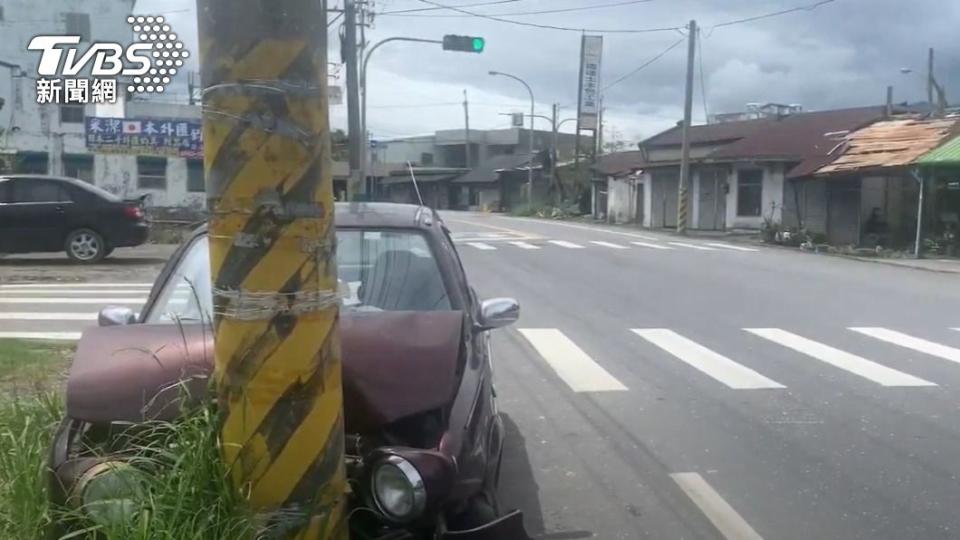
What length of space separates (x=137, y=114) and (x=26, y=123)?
4.74 metres

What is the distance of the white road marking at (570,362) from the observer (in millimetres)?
9375

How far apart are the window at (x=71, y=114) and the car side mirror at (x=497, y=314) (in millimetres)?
37195

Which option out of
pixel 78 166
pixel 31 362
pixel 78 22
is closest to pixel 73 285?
pixel 31 362

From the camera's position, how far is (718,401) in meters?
8.65

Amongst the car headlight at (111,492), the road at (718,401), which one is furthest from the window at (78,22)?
the car headlight at (111,492)

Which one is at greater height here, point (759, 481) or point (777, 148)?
point (777, 148)

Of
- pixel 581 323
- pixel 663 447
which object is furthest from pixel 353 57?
pixel 663 447

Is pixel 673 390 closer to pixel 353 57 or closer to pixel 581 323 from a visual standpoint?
pixel 581 323

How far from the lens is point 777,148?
39969 mm

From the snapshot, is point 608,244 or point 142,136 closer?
point 608,244

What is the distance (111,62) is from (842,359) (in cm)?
3281

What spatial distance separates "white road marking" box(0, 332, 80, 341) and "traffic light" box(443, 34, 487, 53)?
1531 cm

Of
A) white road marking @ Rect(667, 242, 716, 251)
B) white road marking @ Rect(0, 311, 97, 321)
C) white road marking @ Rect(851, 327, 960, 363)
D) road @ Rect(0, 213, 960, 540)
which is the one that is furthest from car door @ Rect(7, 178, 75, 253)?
white road marking @ Rect(667, 242, 716, 251)

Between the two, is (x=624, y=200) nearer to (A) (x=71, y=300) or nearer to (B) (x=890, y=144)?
(B) (x=890, y=144)
